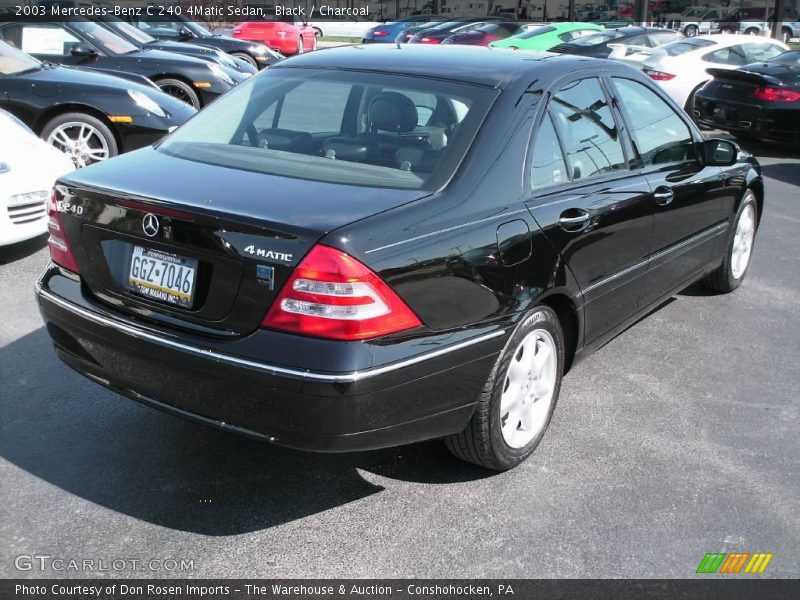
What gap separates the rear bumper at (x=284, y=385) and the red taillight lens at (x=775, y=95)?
975 cm

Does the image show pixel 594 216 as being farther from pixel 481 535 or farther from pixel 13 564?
pixel 13 564

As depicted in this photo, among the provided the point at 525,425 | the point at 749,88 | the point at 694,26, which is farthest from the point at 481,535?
the point at 694,26

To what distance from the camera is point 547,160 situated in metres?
3.64

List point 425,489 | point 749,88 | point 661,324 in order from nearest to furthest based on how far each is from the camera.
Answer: point 425,489 → point 661,324 → point 749,88

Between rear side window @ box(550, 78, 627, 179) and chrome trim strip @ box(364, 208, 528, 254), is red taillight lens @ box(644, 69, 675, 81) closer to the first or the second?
rear side window @ box(550, 78, 627, 179)

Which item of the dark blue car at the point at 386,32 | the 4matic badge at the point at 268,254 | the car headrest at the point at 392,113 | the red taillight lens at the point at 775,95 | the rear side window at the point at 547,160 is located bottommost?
the dark blue car at the point at 386,32

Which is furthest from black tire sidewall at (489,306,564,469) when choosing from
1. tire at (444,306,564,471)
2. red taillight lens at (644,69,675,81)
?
red taillight lens at (644,69,675,81)

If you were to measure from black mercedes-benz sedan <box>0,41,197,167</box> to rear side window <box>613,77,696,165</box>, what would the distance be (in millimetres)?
5021

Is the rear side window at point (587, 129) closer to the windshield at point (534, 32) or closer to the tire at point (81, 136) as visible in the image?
the tire at point (81, 136)

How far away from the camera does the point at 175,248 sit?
9.70ft

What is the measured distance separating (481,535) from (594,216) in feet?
4.84

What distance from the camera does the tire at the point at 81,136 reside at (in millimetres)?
7938

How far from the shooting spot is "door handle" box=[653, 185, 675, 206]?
173 inches

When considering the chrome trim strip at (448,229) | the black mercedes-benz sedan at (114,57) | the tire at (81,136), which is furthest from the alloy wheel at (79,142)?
the chrome trim strip at (448,229)
